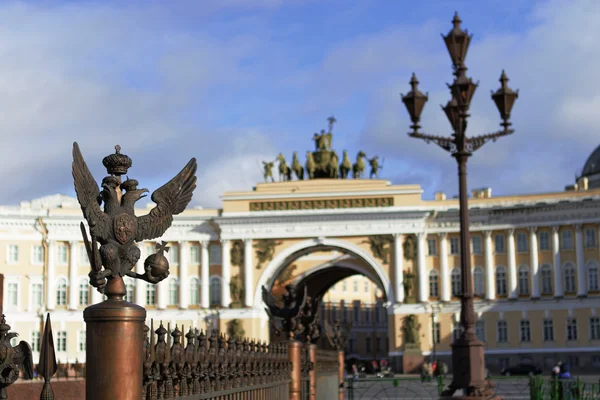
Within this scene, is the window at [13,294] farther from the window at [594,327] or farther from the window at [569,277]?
the window at [594,327]

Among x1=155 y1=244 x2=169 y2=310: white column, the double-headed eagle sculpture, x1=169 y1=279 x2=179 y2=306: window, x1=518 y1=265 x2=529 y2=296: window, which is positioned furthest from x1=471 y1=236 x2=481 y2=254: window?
the double-headed eagle sculpture

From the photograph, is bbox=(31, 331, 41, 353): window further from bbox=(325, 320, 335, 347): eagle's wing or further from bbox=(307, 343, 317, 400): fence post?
bbox=(307, 343, 317, 400): fence post

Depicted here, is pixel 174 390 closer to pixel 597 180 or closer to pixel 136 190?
pixel 136 190

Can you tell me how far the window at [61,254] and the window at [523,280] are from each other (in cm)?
2803

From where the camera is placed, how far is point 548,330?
5894cm

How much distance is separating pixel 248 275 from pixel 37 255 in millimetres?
13431

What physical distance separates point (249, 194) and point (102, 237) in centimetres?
5680

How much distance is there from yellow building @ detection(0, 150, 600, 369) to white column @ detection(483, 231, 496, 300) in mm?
→ 84

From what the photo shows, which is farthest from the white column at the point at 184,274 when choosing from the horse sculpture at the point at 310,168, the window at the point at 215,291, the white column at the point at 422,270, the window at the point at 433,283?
the window at the point at 433,283

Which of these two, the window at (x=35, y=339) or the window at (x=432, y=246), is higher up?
the window at (x=432, y=246)

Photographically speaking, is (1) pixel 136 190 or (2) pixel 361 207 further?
(2) pixel 361 207

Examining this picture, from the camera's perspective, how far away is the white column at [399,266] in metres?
60.3

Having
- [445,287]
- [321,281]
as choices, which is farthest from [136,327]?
[321,281]

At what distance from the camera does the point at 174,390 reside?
6.81m
